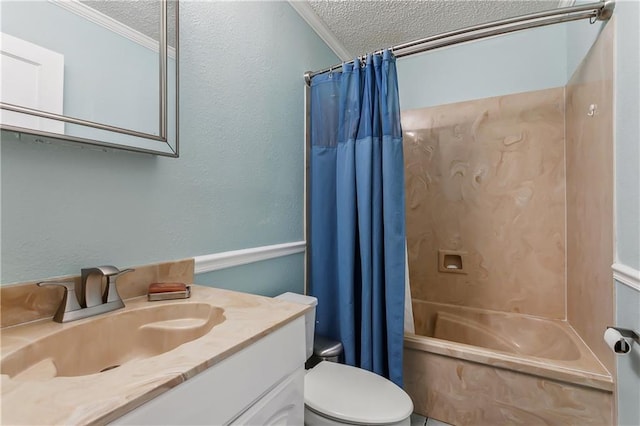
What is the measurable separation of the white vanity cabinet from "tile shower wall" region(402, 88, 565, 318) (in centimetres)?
173

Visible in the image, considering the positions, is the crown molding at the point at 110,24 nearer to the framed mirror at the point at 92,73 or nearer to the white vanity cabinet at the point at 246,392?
the framed mirror at the point at 92,73

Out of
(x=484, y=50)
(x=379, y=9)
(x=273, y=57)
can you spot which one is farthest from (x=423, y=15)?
(x=273, y=57)

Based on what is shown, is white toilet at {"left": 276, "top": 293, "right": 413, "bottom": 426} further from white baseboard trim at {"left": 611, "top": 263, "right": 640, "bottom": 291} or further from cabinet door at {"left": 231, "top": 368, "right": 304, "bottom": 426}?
white baseboard trim at {"left": 611, "top": 263, "right": 640, "bottom": 291}

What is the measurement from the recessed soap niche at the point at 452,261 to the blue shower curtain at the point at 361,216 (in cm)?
90

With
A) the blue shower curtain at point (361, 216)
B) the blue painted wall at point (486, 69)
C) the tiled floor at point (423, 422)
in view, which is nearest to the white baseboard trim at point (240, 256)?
the blue shower curtain at point (361, 216)

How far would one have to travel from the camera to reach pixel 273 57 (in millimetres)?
1537

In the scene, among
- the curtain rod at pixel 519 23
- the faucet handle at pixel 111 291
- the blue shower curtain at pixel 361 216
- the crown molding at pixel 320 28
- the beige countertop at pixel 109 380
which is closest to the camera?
the beige countertop at pixel 109 380

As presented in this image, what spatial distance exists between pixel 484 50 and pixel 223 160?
203 cm

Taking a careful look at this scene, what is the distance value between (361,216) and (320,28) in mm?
1247

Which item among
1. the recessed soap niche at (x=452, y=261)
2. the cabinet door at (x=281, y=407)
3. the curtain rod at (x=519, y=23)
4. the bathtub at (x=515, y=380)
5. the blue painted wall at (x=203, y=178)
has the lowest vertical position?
the bathtub at (x=515, y=380)

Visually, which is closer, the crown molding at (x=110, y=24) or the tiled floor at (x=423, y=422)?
the crown molding at (x=110, y=24)

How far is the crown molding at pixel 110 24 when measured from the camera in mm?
771

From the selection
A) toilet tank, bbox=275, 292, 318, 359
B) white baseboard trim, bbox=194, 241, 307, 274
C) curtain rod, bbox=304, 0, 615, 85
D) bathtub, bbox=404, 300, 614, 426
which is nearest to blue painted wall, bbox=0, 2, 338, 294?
white baseboard trim, bbox=194, 241, 307, 274

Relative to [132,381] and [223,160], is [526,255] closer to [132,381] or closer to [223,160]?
[223,160]
